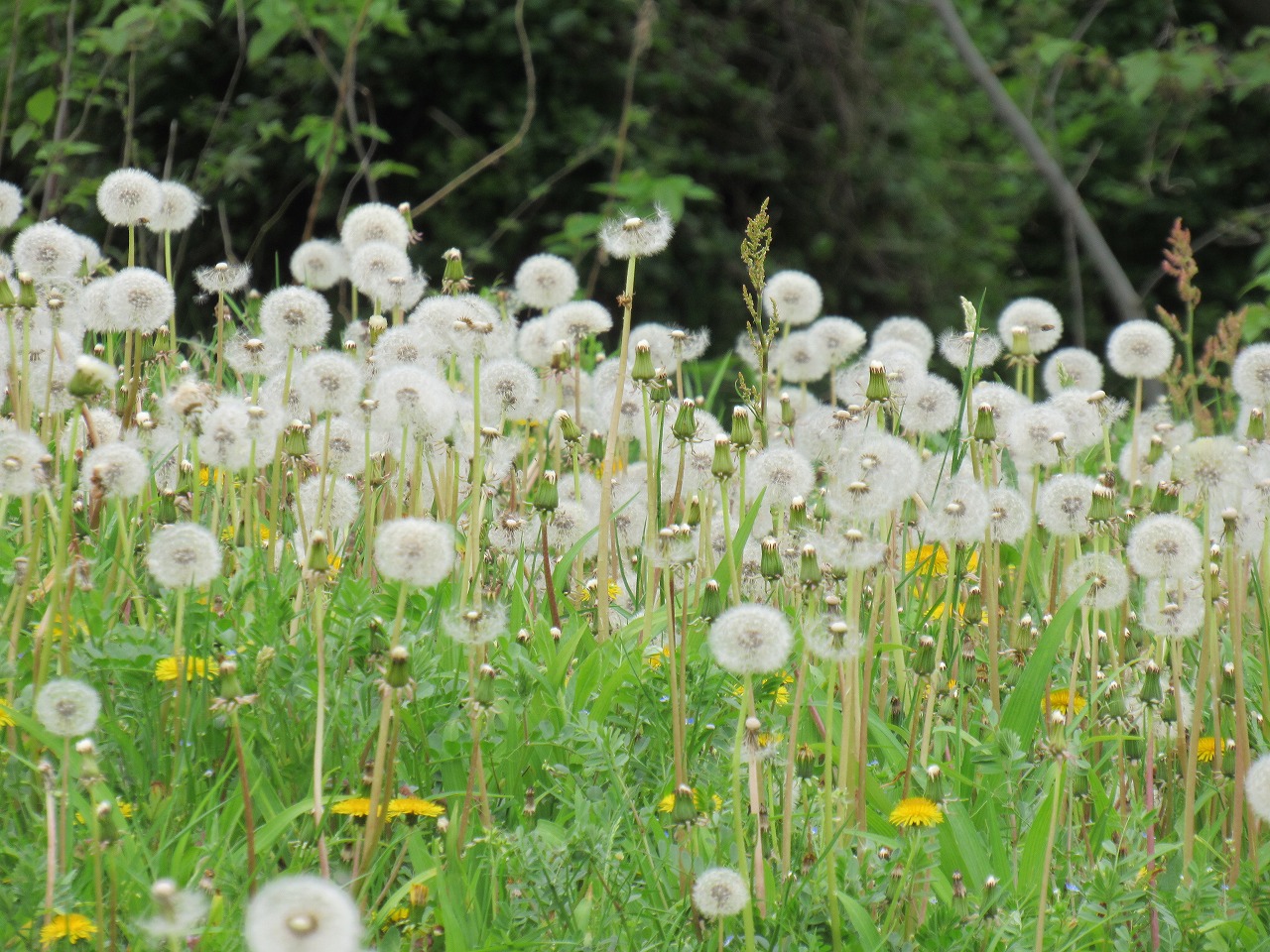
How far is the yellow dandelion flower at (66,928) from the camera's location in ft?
5.21

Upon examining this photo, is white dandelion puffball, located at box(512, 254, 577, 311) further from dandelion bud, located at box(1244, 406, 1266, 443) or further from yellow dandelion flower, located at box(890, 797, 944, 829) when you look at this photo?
yellow dandelion flower, located at box(890, 797, 944, 829)

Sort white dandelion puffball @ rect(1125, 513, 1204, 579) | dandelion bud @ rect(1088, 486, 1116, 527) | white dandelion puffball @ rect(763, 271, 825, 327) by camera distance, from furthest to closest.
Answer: white dandelion puffball @ rect(763, 271, 825, 327), dandelion bud @ rect(1088, 486, 1116, 527), white dandelion puffball @ rect(1125, 513, 1204, 579)

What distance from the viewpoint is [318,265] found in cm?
372

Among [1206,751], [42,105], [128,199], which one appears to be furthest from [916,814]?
[42,105]

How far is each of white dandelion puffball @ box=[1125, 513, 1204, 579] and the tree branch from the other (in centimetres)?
591

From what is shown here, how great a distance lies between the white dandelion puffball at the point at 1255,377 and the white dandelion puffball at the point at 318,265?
216 centimetres

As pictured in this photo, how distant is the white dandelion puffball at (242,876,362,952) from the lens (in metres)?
1.19

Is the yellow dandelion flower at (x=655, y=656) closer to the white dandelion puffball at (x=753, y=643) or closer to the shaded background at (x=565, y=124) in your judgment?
the white dandelion puffball at (x=753, y=643)

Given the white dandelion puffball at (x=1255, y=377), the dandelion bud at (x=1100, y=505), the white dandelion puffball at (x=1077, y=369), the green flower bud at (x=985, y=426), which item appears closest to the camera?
the dandelion bud at (x=1100, y=505)

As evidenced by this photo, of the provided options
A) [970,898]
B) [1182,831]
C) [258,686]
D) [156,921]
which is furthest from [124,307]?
[1182,831]

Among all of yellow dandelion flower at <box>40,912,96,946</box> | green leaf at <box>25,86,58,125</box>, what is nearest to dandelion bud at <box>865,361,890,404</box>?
yellow dandelion flower at <box>40,912,96,946</box>

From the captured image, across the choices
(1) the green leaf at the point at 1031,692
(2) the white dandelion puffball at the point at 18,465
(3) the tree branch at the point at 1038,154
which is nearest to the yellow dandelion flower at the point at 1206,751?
(1) the green leaf at the point at 1031,692

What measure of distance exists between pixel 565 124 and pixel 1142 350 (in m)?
4.44

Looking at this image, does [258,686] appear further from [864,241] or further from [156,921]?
[864,241]
